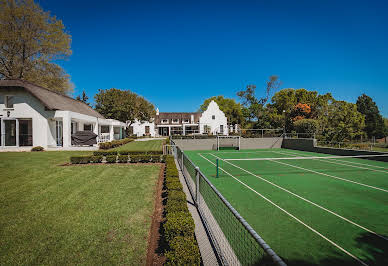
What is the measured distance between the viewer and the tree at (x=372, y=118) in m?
52.2

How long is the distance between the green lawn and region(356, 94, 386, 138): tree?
65.0m

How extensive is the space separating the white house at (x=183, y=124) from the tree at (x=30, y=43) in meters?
28.4

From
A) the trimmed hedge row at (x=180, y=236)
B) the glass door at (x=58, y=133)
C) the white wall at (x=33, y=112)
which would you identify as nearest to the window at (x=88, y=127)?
the glass door at (x=58, y=133)

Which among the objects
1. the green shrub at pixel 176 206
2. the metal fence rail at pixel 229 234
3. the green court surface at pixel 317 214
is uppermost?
the green shrub at pixel 176 206

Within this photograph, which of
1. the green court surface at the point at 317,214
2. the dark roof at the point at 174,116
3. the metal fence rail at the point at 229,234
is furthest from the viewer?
the dark roof at the point at 174,116

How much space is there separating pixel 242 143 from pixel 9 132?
3000cm

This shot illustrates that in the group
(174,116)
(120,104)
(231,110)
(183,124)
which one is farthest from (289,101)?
(120,104)

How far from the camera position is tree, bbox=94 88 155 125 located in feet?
144

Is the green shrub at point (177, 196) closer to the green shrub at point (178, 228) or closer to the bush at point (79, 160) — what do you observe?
the green shrub at point (178, 228)

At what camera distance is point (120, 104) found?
44.5 m

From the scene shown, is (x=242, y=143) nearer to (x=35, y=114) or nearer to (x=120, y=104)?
(x=35, y=114)

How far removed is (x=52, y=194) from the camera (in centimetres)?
780

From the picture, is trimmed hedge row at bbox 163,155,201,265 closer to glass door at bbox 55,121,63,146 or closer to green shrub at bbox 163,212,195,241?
green shrub at bbox 163,212,195,241

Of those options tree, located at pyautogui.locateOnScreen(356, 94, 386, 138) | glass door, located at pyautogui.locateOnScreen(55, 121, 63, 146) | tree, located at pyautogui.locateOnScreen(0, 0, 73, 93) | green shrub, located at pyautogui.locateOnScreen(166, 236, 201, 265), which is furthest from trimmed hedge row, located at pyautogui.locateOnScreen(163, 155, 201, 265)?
tree, located at pyautogui.locateOnScreen(356, 94, 386, 138)
